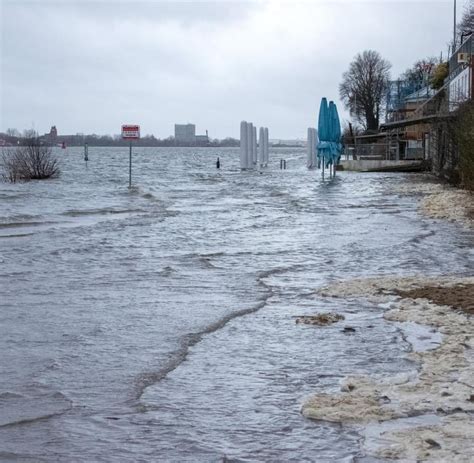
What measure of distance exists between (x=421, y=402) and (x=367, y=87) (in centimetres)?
10998

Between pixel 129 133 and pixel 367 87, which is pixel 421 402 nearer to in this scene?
pixel 129 133

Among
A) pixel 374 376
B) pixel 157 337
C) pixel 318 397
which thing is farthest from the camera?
pixel 157 337

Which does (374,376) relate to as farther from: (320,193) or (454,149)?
(454,149)

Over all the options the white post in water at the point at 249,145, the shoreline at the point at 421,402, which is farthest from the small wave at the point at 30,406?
the white post in water at the point at 249,145

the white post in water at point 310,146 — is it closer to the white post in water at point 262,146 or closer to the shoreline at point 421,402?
the white post in water at point 262,146

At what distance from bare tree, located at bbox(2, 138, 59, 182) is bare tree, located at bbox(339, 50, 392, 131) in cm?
6370

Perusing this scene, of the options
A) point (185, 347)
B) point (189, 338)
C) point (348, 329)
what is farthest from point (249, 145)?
point (185, 347)

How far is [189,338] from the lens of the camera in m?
7.93

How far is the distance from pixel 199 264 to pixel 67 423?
7.69 metres

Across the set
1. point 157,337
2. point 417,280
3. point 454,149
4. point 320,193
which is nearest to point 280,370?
point 157,337

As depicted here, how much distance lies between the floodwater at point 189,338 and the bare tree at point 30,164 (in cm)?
3418

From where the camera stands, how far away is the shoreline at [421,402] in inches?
192

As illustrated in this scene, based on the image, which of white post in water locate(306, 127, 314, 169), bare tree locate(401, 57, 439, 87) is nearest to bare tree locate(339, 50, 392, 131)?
bare tree locate(401, 57, 439, 87)

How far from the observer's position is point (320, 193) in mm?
33594
